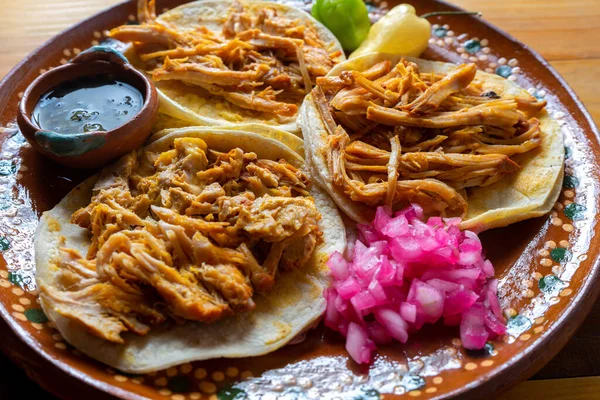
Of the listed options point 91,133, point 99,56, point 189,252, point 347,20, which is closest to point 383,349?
point 189,252

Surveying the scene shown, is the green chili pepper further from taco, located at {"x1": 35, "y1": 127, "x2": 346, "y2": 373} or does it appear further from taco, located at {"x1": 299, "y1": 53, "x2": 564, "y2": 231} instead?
taco, located at {"x1": 35, "y1": 127, "x2": 346, "y2": 373}

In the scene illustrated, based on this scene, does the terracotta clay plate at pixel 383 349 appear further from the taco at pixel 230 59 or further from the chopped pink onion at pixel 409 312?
the taco at pixel 230 59

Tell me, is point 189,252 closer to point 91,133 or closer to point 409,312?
point 91,133

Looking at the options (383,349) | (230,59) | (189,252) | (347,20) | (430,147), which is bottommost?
(383,349)

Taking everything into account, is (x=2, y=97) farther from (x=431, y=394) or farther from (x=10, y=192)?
(x=431, y=394)

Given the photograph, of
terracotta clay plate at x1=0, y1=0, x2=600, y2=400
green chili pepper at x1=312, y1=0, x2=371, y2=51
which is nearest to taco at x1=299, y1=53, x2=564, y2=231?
terracotta clay plate at x1=0, y1=0, x2=600, y2=400

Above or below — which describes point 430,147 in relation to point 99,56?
below

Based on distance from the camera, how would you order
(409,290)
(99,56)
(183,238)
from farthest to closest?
1. (99,56)
2. (409,290)
3. (183,238)
